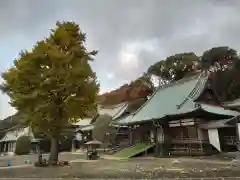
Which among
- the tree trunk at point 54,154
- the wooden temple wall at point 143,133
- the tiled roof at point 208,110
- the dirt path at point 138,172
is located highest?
the tiled roof at point 208,110

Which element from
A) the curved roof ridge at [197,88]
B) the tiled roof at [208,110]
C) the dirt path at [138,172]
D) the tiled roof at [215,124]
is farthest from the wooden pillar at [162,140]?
the dirt path at [138,172]

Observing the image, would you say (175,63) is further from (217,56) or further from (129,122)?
(129,122)

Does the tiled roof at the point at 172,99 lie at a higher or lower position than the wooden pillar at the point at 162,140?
higher

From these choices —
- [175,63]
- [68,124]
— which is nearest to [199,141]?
[68,124]

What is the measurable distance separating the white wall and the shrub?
35.3 meters

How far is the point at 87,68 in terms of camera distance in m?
22.6

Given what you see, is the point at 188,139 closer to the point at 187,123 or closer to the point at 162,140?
the point at 187,123

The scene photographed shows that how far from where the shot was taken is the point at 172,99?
36094 mm

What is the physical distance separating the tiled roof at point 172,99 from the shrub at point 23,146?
23.5 meters

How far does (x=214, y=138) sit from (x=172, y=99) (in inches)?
337

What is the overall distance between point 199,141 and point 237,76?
95.4 ft

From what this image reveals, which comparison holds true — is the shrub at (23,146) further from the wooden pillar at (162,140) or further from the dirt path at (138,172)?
the dirt path at (138,172)

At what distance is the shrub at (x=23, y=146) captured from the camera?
175ft

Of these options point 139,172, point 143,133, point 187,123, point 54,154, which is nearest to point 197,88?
point 187,123
